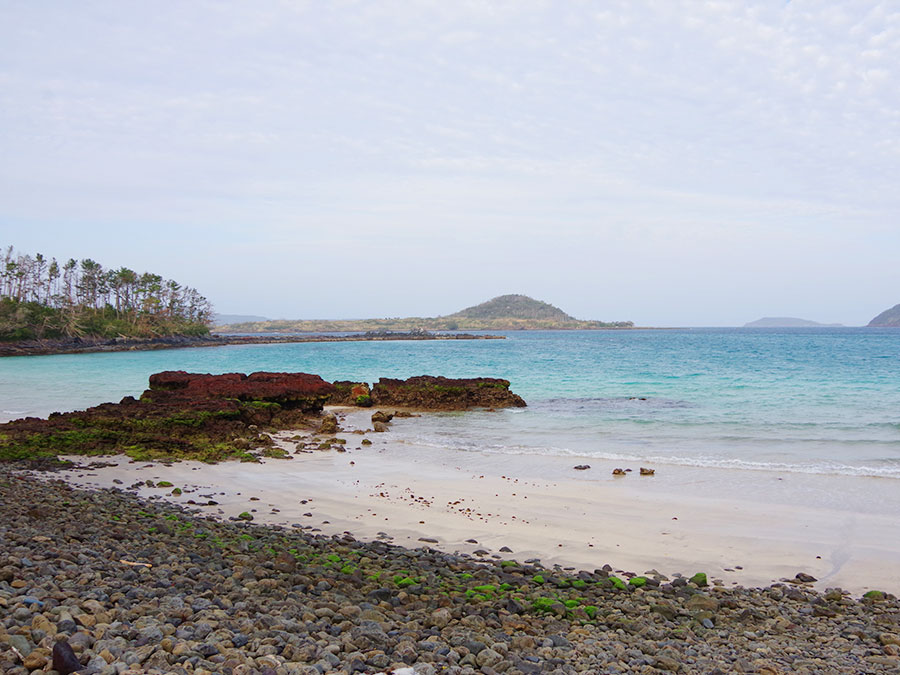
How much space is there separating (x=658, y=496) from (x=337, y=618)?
24.5 ft

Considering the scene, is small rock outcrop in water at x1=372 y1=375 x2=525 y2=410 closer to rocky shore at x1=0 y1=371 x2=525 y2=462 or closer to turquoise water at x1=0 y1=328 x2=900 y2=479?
rocky shore at x1=0 y1=371 x2=525 y2=462

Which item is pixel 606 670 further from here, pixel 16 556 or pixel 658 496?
pixel 658 496

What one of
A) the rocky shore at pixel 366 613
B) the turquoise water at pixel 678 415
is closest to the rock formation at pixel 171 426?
the turquoise water at pixel 678 415

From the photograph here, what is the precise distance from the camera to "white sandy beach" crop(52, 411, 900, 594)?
7.64 meters

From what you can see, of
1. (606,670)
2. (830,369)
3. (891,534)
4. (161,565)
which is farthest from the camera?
(830,369)

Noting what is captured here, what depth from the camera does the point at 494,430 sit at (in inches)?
746

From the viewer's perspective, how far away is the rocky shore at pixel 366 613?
4.21 meters

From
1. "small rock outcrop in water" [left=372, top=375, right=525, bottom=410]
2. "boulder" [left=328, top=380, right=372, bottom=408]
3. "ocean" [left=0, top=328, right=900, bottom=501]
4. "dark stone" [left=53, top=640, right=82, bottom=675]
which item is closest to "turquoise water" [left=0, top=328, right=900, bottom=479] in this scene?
"ocean" [left=0, top=328, right=900, bottom=501]

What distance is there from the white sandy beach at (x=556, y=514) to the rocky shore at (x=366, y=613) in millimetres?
728

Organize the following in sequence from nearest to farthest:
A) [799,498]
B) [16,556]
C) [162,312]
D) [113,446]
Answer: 1. [16,556]
2. [799,498]
3. [113,446]
4. [162,312]

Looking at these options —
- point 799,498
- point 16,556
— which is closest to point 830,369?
point 799,498

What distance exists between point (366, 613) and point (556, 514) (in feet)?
16.6

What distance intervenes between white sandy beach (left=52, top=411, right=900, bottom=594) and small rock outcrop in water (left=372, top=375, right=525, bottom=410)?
407 inches

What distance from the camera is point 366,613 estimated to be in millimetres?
5195
